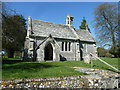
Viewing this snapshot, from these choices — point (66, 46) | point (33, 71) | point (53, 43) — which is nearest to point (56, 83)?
point (33, 71)

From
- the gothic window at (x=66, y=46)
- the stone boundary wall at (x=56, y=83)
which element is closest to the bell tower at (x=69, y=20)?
the gothic window at (x=66, y=46)

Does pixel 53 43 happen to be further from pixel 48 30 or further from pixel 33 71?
pixel 33 71

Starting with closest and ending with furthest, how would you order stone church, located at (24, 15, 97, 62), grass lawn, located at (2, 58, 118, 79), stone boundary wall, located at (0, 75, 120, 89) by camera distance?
stone boundary wall, located at (0, 75, 120, 89), grass lawn, located at (2, 58, 118, 79), stone church, located at (24, 15, 97, 62)

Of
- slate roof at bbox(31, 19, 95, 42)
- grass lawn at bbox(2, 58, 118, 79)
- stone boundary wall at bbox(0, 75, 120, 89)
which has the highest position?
slate roof at bbox(31, 19, 95, 42)

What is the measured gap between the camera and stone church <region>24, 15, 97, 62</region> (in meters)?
16.4

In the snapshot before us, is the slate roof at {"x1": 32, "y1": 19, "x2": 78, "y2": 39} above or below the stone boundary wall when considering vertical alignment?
above

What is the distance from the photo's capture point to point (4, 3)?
36.0ft

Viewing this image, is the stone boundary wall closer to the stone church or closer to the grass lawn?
Result: the grass lawn

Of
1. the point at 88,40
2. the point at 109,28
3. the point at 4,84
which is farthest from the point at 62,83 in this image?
the point at 109,28

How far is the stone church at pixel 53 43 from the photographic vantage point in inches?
644

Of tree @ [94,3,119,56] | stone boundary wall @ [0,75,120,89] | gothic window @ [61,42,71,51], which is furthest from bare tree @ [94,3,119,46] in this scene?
stone boundary wall @ [0,75,120,89]

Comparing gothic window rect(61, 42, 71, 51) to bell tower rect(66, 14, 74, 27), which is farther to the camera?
bell tower rect(66, 14, 74, 27)

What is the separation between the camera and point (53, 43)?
17203 mm

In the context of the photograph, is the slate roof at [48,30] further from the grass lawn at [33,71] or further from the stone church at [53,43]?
the grass lawn at [33,71]
